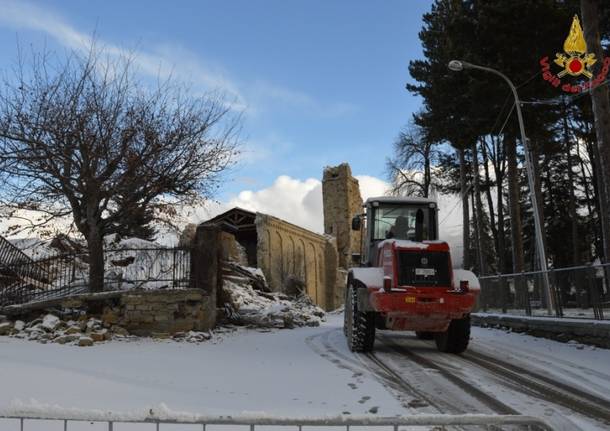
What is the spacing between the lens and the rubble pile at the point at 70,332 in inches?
444

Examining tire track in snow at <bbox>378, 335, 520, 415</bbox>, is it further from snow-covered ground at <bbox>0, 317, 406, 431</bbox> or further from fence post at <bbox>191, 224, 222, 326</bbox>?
fence post at <bbox>191, 224, 222, 326</bbox>

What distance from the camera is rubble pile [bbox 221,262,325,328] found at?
1533cm

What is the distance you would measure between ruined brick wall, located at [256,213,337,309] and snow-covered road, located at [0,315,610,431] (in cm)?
1985

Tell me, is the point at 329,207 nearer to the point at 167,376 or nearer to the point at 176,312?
the point at 176,312

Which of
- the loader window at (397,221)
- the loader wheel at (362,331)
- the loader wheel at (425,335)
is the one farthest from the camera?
the loader wheel at (425,335)

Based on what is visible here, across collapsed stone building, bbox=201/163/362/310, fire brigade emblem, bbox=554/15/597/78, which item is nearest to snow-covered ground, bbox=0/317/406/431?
fire brigade emblem, bbox=554/15/597/78

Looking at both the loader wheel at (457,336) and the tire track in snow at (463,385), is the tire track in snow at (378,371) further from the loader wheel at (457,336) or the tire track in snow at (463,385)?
the loader wheel at (457,336)

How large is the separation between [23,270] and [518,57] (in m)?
16.7

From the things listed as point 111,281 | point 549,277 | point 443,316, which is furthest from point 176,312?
point 549,277

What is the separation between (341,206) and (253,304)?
3256 centimetres

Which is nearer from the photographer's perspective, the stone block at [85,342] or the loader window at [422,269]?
the loader window at [422,269]

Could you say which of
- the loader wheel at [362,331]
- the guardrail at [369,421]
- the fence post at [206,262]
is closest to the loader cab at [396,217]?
the loader wheel at [362,331]

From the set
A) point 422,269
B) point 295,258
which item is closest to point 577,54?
point 422,269

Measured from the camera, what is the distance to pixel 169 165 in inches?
557
